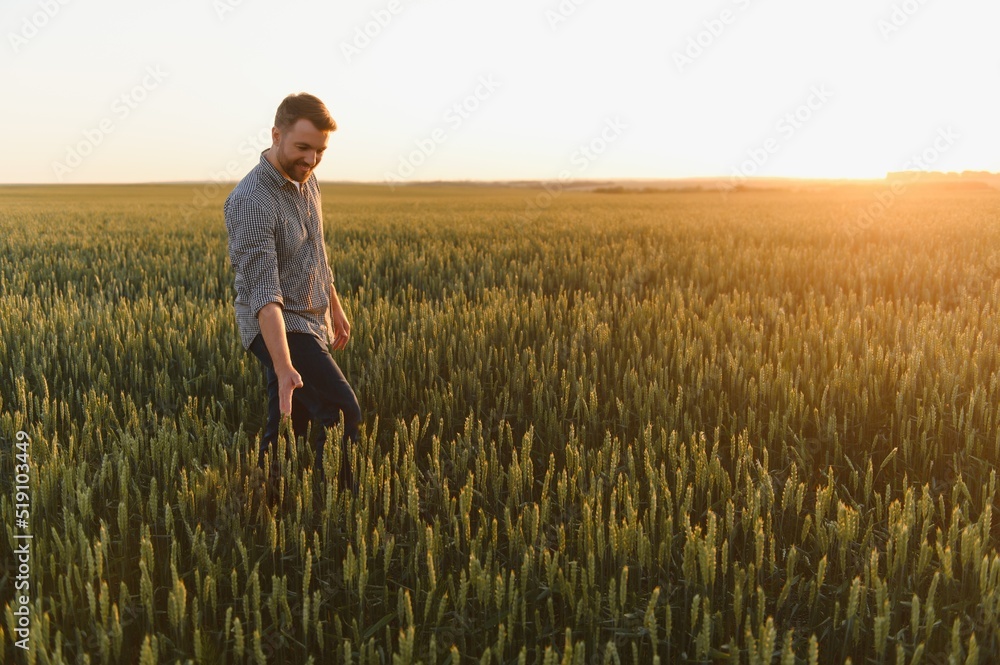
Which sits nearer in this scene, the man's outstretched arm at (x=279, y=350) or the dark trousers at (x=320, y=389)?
the man's outstretched arm at (x=279, y=350)

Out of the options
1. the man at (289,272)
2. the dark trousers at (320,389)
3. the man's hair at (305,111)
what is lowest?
the dark trousers at (320,389)

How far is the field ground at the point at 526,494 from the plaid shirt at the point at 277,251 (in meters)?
0.54

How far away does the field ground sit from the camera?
6.47 ft

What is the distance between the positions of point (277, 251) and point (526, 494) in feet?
4.30

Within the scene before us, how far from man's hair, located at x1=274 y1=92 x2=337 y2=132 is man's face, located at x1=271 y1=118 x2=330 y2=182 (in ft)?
0.05

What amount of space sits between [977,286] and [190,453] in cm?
694

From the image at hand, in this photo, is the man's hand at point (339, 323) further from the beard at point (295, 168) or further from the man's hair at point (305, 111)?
the man's hair at point (305, 111)

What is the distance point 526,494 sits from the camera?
113 inches

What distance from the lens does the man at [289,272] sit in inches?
103

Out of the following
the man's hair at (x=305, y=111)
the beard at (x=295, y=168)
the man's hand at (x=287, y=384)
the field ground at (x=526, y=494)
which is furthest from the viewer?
the beard at (x=295, y=168)

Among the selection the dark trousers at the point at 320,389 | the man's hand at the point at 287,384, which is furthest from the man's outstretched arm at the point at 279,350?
the dark trousers at the point at 320,389

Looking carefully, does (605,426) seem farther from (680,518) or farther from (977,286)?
(977,286)

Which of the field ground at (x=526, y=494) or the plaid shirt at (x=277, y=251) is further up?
the plaid shirt at (x=277, y=251)

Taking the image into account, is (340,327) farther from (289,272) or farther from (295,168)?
(295,168)
